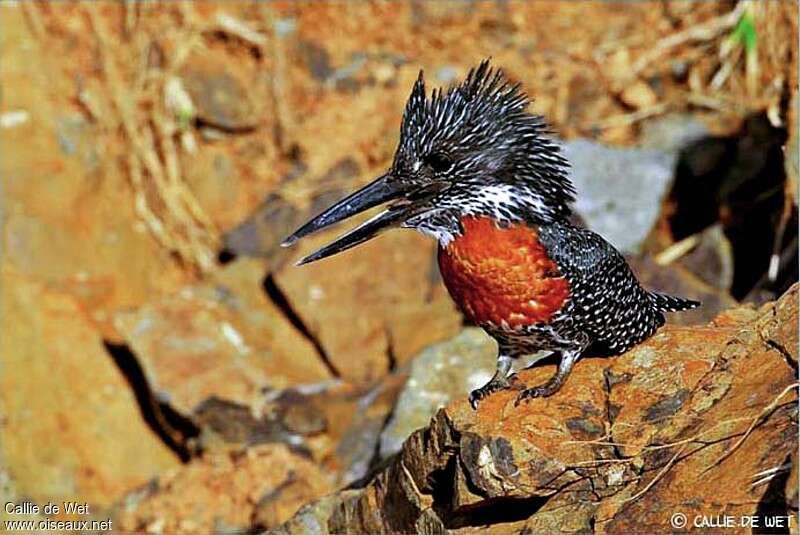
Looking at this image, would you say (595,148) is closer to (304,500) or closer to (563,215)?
(304,500)

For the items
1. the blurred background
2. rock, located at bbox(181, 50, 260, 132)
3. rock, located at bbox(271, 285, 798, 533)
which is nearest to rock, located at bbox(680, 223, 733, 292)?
the blurred background

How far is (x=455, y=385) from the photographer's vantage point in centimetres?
617

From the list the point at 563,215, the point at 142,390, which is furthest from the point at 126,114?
the point at 563,215

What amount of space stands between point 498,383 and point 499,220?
2.22ft

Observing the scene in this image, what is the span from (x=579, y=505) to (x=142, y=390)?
5.14 metres

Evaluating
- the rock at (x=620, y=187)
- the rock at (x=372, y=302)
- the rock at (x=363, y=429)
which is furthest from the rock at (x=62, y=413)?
the rock at (x=620, y=187)

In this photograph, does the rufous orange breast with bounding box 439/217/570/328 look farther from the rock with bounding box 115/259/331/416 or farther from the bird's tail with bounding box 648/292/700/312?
the rock with bounding box 115/259/331/416

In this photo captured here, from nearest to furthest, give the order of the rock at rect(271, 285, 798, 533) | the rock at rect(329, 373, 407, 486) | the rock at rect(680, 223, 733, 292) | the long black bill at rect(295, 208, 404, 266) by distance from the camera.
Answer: the rock at rect(271, 285, 798, 533) → the long black bill at rect(295, 208, 404, 266) → the rock at rect(329, 373, 407, 486) → the rock at rect(680, 223, 733, 292)

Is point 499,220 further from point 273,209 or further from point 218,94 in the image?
point 218,94

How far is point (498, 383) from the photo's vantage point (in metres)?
4.40

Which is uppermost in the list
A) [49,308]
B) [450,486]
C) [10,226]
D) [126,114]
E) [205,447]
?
[126,114]

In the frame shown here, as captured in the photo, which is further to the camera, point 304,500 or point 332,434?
point 332,434

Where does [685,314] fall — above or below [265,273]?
below

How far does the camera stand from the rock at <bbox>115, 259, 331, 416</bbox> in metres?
7.81
